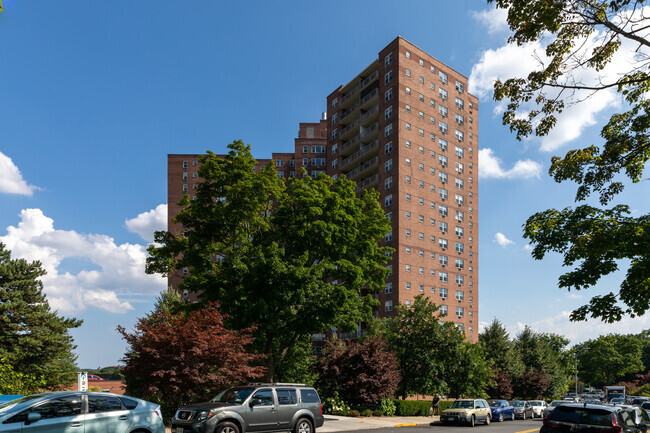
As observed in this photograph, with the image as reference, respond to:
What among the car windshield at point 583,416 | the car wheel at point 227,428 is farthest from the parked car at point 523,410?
the car wheel at point 227,428

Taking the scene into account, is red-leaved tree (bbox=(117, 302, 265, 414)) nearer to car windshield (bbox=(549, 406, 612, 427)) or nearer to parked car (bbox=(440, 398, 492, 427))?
car windshield (bbox=(549, 406, 612, 427))

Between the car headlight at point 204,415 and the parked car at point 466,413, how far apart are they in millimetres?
19377

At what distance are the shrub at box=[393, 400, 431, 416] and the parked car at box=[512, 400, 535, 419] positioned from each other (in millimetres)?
9068

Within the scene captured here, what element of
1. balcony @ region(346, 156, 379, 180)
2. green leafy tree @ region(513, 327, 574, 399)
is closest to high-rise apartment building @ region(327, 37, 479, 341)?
balcony @ region(346, 156, 379, 180)

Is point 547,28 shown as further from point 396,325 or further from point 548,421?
point 396,325

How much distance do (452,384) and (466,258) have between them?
41130 mm

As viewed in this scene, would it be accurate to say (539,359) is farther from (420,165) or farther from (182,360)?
(182,360)

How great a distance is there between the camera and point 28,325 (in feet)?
146

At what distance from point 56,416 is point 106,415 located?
1067 mm

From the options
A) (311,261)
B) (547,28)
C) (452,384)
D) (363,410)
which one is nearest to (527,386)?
(452,384)

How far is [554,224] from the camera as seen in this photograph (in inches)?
594

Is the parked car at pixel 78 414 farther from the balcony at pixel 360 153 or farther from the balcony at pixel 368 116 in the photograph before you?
the balcony at pixel 368 116

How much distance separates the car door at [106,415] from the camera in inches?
492

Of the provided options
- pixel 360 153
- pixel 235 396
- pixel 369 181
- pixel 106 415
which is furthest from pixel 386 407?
pixel 360 153
